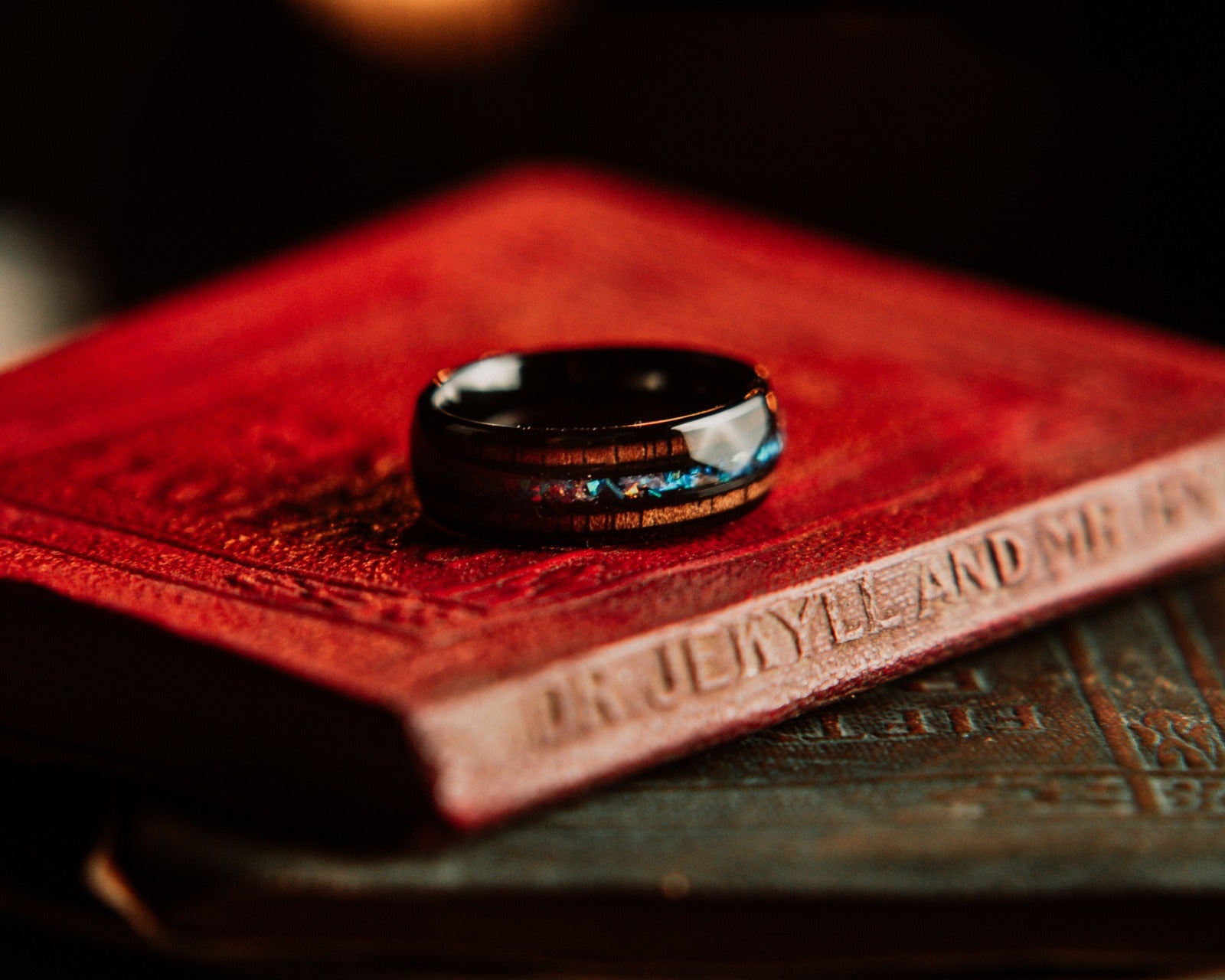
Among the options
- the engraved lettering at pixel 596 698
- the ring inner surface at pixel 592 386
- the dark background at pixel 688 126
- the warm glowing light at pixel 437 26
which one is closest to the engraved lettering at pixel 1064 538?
the ring inner surface at pixel 592 386

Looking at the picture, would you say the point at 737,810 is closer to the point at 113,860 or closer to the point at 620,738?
the point at 620,738

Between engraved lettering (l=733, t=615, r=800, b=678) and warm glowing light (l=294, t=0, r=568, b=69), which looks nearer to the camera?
engraved lettering (l=733, t=615, r=800, b=678)

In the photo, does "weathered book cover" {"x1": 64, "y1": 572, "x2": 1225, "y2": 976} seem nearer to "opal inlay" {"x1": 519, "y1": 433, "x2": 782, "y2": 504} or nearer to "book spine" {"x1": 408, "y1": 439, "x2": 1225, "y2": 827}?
"book spine" {"x1": 408, "y1": 439, "x2": 1225, "y2": 827}

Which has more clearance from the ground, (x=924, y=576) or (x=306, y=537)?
(x=306, y=537)

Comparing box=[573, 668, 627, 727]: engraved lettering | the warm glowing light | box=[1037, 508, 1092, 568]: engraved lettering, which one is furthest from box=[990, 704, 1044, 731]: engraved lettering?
the warm glowing light

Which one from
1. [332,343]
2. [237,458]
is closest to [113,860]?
[237,458]

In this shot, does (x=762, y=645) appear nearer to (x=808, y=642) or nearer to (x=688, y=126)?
(x=808, y=642)

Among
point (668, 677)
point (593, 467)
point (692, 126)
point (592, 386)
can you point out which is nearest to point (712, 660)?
point (668, 677)
